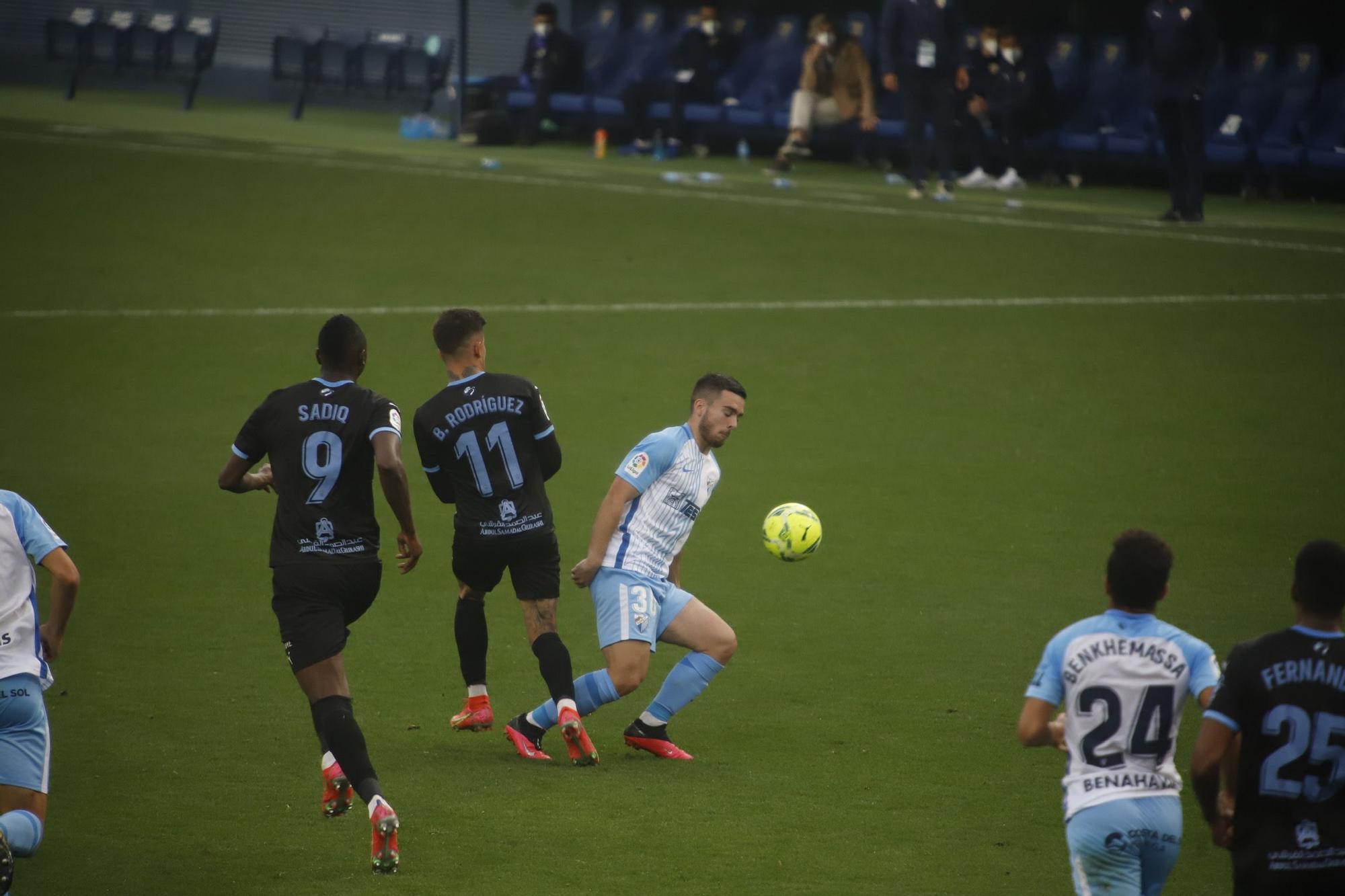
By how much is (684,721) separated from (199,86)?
34.8 metres

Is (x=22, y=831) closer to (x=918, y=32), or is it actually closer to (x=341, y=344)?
(x=341, y=344)

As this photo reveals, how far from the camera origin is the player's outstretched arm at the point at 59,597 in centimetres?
554

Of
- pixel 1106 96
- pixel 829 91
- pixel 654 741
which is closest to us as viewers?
pixel 654 741

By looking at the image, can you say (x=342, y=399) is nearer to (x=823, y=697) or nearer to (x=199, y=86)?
(x=823, y=697)

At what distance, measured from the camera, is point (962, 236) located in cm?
2127

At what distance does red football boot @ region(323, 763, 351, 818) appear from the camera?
6488mm

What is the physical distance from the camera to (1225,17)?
1092 inches

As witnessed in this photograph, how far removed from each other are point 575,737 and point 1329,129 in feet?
67.1

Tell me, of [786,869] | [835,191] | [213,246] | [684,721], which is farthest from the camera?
[835,191]

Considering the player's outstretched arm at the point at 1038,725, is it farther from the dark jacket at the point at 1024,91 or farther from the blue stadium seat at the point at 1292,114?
the dark jacket at the point at 1024,91

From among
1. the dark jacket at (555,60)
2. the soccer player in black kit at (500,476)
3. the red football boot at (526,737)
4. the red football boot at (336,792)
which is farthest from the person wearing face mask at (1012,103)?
the red football boot at (336,792)

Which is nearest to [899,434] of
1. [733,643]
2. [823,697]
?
[823,697]

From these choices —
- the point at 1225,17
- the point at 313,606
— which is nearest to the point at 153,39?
the point at 1225,17

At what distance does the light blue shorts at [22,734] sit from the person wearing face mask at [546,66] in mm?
24676
